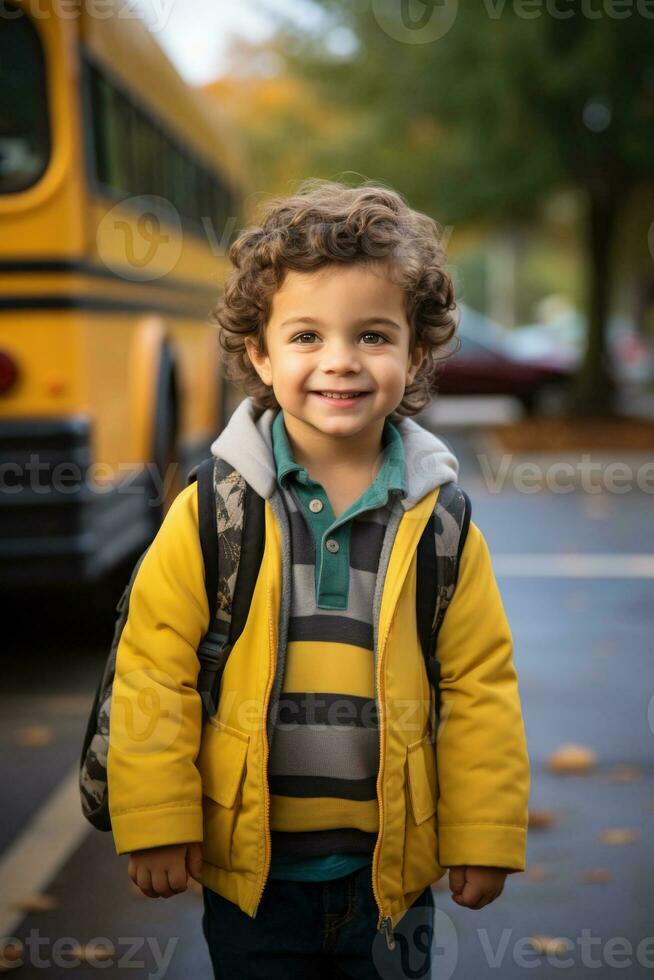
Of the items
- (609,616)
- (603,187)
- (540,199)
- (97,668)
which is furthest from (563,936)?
(540,199)

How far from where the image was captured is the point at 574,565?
7.97 meters

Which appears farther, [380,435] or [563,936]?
[563,936]

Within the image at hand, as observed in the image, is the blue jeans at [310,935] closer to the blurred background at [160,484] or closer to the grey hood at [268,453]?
the grey hood at [268,453]

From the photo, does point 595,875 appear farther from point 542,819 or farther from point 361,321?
point 361,321

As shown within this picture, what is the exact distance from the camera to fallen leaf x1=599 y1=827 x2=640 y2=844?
12.3 feet

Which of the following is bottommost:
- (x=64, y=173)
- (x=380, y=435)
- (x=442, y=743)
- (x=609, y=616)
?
(x=609, y=616)

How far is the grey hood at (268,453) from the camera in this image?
2129 millimetres

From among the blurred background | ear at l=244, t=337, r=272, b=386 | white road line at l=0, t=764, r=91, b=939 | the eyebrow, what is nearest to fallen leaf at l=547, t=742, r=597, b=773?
the blurred background

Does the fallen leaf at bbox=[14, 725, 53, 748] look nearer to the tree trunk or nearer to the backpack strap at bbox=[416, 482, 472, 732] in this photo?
the backpack strap at bbox=[416, 482, 472, 732]

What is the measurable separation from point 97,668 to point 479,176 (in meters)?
13.0

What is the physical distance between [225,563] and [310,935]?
629 mm

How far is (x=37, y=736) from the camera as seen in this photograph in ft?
15.4

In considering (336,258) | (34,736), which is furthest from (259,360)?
(34,736)

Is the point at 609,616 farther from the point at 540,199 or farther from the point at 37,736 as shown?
the point at 540,199
